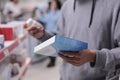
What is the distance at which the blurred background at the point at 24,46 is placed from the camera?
6.83ft

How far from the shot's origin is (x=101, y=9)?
4.56ft

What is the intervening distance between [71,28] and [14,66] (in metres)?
1.07

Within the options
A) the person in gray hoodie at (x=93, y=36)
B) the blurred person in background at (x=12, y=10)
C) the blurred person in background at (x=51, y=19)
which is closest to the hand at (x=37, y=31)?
the person in gray hoodie at (x=93, y=36)

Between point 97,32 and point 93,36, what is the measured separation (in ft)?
0.11

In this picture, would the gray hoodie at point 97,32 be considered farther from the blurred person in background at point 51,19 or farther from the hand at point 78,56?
the blurred person in background at point 51,19

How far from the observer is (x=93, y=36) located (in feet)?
4.61

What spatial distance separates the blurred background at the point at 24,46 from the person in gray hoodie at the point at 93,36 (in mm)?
520

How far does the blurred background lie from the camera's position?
82.0 inches

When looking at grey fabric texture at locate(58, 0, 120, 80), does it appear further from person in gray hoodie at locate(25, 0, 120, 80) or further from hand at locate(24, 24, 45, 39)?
hand at locate(24, 24, 45, 39)

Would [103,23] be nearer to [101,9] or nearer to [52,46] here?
[101,9]

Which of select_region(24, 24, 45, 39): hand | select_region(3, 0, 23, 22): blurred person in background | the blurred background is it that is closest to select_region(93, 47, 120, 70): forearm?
select_region(24, 24, 45, 39): hand

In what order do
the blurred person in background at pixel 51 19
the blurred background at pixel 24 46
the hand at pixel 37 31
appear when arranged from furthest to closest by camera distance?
the blurred person in background at pixel 51 19, the blurred background at pixel 24 46, the hand at pixel 37 31

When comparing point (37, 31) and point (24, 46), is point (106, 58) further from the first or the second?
point (24, 46)

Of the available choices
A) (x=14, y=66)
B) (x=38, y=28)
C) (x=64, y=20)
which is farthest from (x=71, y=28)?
(x=14, y=66)
